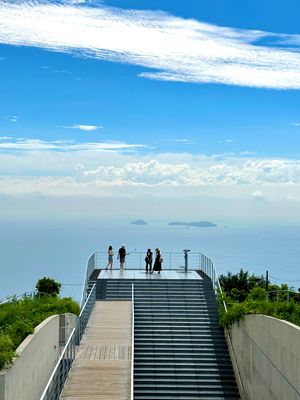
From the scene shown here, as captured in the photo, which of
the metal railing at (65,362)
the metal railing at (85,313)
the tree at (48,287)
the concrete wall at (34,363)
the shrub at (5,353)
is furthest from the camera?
the tree at (48,287)

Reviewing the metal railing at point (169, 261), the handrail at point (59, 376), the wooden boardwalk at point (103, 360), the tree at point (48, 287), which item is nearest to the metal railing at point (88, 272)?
the metal railing at point (169, 261)

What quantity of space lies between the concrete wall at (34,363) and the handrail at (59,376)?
68 centimetres

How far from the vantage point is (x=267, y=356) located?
763 inches

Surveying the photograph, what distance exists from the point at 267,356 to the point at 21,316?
742cm

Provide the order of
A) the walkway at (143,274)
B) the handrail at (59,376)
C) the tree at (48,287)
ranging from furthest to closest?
the tree at (48,287), the walkway at (143,274), the handrail at (59,376)

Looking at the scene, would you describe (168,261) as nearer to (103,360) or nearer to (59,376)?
(103,360)

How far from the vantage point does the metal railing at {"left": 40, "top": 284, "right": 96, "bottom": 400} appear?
50.1 feet

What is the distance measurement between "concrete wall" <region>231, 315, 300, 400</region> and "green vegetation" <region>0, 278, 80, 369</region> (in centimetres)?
648

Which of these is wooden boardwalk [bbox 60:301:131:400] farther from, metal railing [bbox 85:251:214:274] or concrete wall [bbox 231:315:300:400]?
metal railing [bbox 85:251:214:274]

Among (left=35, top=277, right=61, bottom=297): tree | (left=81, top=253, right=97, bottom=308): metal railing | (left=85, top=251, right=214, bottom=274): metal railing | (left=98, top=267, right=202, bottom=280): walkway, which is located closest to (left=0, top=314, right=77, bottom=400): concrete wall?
(left=81, top=253, right=97, bottom=308): metal railing

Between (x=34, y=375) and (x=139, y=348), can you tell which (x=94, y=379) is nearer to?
(x=34, y=375)

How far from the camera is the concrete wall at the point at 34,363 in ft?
47.3

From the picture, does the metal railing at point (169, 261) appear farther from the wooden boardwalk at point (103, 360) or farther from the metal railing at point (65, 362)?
the metal railing at point (65, 362)

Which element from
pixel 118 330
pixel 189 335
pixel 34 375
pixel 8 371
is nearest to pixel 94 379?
pixel 34 375
